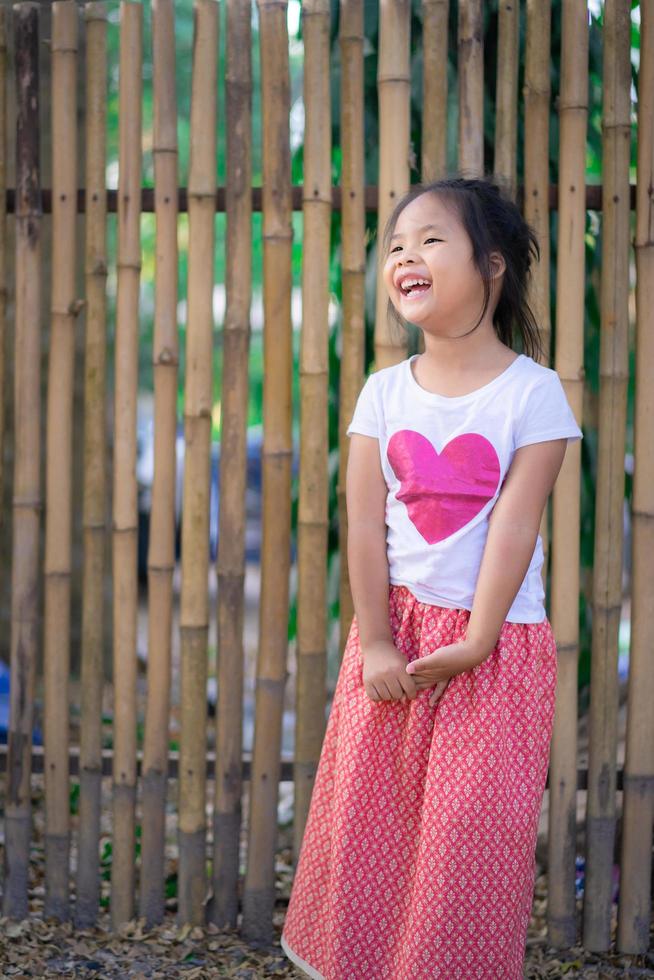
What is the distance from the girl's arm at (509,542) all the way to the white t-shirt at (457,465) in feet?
0.09

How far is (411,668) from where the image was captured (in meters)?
1.75

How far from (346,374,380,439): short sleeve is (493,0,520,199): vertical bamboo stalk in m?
0.78

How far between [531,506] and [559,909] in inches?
50.7

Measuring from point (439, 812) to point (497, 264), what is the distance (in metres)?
0.95

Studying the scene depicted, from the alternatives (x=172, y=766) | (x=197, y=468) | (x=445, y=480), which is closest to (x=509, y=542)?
(x=445, y=480)

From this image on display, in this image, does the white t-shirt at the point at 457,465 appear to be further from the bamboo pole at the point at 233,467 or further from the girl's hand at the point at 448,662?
the bamboo pole at the point at 233,467

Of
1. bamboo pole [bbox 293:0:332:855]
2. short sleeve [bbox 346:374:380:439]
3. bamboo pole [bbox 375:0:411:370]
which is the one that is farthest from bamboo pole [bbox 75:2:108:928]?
short sleeve [bbox 346:374:380:439]

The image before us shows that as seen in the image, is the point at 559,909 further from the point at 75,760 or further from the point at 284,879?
the point at 75,760

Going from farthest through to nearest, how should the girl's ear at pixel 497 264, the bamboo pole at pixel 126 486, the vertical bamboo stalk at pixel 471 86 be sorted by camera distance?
the bamboo pole at pixel 126 486 < the vertical bamboo stalk at pixel 471 86 < the girl's ear at pixel 497 264

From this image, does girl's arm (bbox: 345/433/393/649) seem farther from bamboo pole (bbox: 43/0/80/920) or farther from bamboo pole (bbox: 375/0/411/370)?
bamboo pole (bbox: 43/0/80/920)

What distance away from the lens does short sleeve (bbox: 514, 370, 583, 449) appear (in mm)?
1716

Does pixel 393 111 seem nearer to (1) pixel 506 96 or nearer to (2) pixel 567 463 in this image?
(1) pixel 506 96

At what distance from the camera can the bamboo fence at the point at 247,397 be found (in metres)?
2.40

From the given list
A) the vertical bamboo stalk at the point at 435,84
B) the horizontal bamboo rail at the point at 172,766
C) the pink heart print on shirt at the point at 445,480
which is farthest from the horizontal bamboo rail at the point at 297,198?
the horizontal bamboo rail at the point at 172,766
